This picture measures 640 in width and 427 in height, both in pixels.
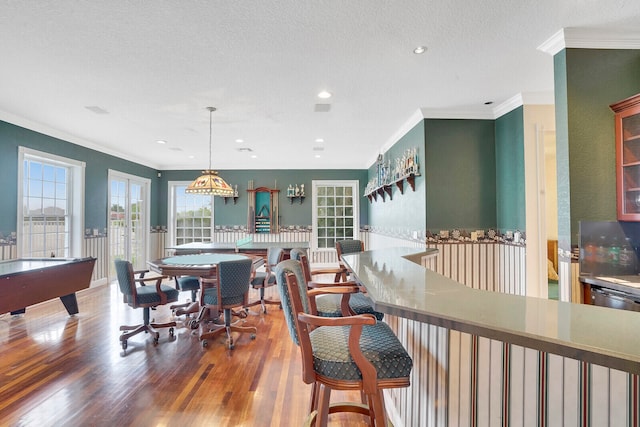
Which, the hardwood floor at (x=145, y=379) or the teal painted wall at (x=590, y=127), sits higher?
the teal painted wall at (x=590, y=127)

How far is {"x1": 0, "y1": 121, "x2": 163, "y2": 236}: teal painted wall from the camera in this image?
4.11 m

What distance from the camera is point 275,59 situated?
103 inches

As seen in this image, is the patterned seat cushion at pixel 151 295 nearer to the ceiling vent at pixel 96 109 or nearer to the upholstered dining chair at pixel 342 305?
the upholstered dining chair at pixel 342 305

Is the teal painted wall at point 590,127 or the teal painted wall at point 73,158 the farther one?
the teal painted wall at point 73,158

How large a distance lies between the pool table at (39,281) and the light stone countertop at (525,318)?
127 inches

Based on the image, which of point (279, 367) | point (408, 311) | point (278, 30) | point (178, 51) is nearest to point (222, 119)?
point (178, 51)

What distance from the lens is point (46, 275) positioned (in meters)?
3.21

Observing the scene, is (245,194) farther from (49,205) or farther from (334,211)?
(49,205)

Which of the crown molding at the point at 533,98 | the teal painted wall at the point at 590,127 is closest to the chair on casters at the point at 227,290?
the teal painted wall at the point at 590,127

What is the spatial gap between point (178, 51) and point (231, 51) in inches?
16.4

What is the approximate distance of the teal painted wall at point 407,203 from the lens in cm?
400

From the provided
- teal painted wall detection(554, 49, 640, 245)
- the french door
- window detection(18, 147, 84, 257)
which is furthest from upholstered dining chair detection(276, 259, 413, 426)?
the french door

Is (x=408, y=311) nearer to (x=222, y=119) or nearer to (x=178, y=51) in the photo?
(x=178, y=51)

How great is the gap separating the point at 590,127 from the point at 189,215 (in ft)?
26.0
